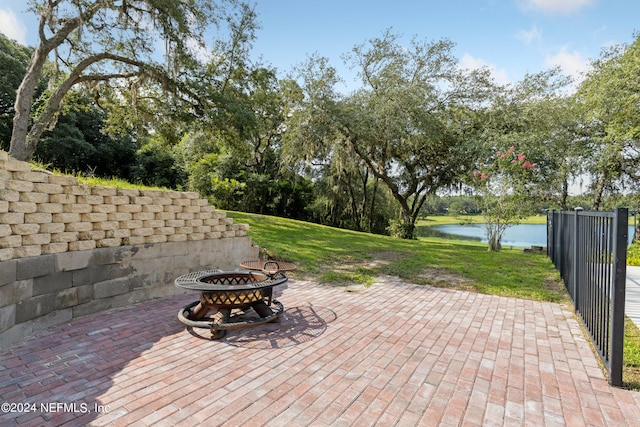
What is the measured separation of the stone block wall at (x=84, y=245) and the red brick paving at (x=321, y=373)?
0.30 meters

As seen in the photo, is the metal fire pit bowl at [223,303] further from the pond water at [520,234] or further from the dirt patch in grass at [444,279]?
the pond water at [520,234]

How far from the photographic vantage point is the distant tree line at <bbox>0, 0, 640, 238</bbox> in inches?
343

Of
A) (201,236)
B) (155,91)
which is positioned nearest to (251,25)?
(155,91)

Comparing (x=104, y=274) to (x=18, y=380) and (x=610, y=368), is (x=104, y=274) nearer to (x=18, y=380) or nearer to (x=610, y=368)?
(x=18, y=380)

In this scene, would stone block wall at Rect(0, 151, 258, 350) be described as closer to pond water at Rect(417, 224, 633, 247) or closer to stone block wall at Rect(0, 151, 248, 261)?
stone block wall at Rect(0, 151, 248, 261)

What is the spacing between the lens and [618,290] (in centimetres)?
237

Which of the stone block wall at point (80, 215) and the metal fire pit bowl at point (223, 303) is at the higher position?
the stone block wall at point (80, 215)

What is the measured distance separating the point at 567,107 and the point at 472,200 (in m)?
5.30

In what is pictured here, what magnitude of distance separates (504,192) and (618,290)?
847 cm

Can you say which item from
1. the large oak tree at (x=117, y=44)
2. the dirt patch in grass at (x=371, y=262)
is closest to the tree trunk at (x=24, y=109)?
the large oak tree at (x=117, y=44)

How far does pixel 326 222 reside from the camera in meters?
20.7

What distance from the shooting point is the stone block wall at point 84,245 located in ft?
10.4

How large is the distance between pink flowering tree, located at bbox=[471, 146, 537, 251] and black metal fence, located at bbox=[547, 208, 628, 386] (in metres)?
6.71

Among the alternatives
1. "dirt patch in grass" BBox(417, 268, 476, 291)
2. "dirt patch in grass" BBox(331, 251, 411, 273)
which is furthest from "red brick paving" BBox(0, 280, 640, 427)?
"dirt patch in grass" BBox(331, 251, 411, 273)
